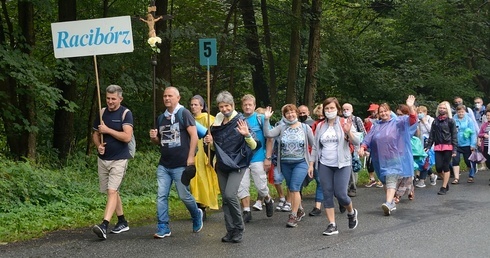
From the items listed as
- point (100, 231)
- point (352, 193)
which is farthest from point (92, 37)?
point (352, 193)

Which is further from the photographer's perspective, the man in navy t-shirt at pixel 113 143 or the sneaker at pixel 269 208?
the sneaker at pixel 269 208

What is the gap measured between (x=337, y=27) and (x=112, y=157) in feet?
63.8

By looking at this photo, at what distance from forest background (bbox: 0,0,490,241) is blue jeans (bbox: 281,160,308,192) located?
Result: 7.06 ft

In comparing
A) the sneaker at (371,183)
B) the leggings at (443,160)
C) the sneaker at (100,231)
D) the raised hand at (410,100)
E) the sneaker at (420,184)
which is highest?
the raised hand at (410,100)

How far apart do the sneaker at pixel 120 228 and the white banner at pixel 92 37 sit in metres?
2.24

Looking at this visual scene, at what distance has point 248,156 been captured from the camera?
8.09m

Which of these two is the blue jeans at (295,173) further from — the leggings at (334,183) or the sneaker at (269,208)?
the leggings at (334,183)

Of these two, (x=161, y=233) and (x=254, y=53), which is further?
(x=254, y=53)

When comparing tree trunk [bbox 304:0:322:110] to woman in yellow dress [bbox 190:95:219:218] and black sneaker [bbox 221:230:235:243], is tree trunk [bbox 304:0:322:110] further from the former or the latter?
Answer: black sneaker [bbox 221:230:235:243]

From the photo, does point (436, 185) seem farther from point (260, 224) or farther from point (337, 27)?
point (337, 27)

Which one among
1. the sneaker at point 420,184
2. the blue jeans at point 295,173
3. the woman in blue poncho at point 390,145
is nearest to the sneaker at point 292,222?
the blue jeans at point 295,173

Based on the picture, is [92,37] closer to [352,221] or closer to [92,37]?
[92,37]

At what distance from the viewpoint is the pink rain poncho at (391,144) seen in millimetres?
10484

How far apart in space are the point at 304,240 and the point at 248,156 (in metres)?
1.20
